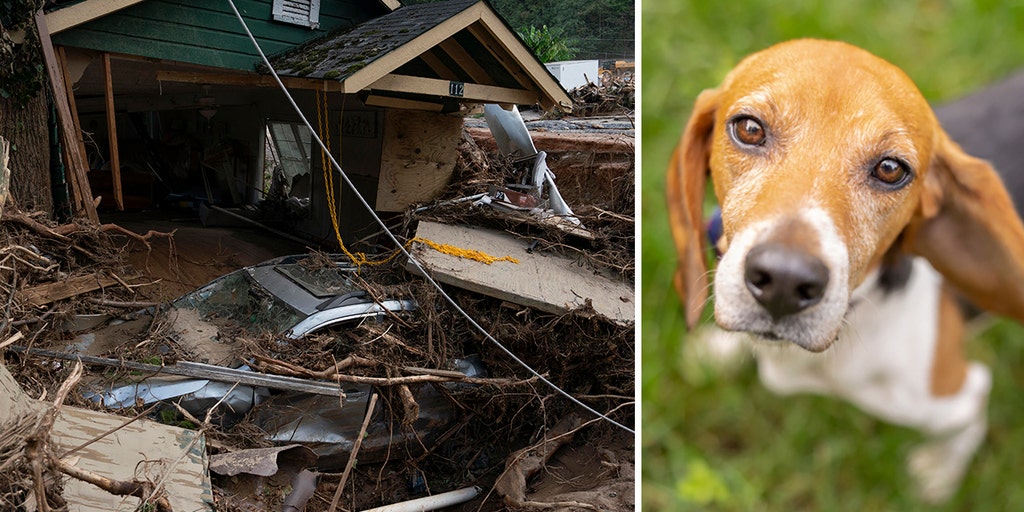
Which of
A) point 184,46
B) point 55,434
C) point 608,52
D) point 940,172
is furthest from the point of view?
point 608,52

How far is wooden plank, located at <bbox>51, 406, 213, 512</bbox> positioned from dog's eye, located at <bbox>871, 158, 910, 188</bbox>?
14.2 ft

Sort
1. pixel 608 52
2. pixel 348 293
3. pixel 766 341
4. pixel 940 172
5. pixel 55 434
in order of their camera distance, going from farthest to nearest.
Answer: pixel 608 52 < pixel 348 293 < pixel 55 434 < pixel 766 341 < pixel 940 172

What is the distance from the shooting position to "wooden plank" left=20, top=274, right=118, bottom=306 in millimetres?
6457

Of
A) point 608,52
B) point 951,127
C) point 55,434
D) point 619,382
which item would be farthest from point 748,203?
point 608,52

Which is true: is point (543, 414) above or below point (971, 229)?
below

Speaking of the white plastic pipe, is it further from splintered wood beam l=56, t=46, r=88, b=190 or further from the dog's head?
the dog's head

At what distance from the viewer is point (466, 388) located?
752 cm

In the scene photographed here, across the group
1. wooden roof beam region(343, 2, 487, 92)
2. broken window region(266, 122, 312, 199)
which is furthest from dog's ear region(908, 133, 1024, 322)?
broken window region(266, 122, 312, 199)

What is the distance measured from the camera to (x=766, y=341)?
1.57 metres

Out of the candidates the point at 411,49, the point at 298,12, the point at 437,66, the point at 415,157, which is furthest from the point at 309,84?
the point at 415,157

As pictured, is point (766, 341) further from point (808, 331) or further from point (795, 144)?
point (795, 144)

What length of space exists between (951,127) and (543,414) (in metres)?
6.52

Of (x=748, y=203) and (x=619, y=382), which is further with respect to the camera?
(x=619, y=382)

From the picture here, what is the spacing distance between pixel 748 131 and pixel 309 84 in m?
7.65
